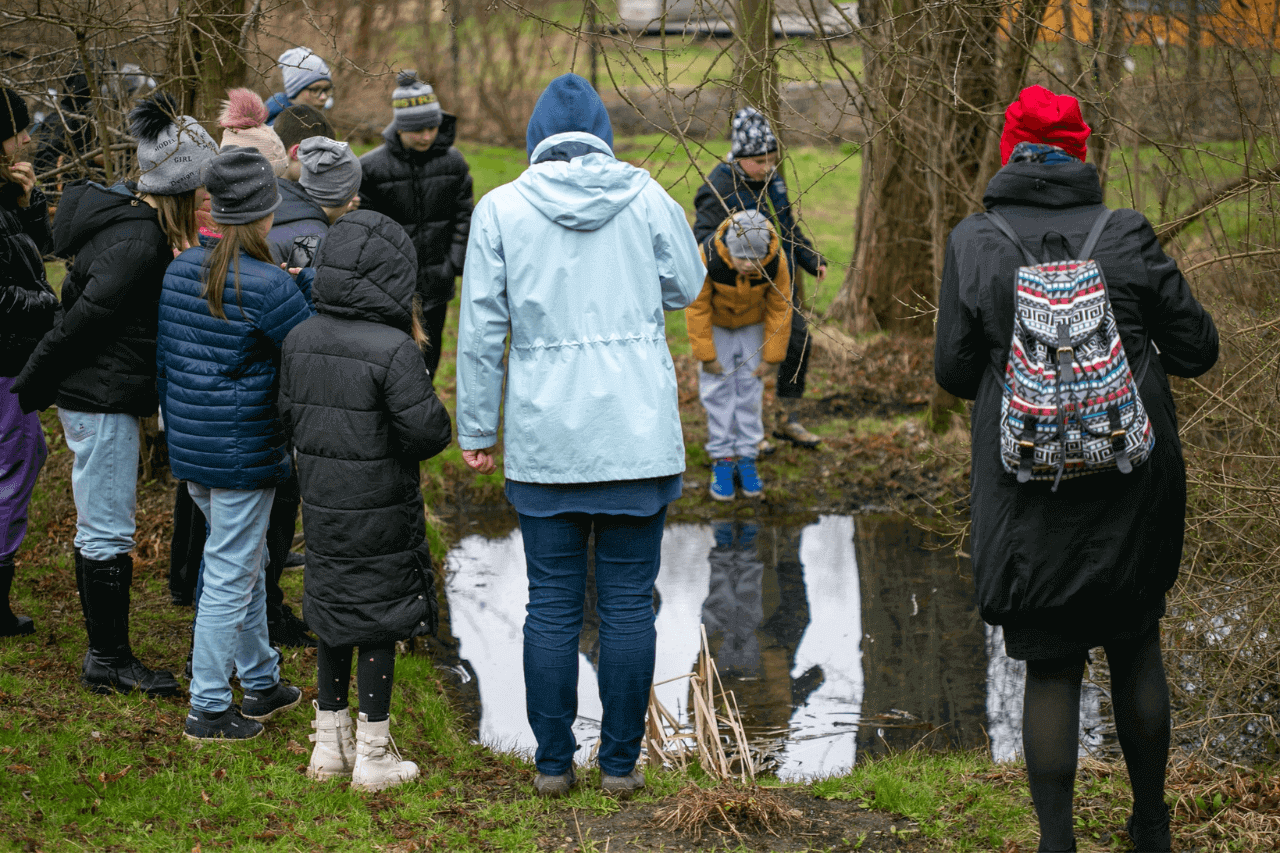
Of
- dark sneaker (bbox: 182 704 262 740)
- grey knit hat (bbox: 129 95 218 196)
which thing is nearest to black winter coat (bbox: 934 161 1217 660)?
dark sneaker (bbox: 182 704 262 740)

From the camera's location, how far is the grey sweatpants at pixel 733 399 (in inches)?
273

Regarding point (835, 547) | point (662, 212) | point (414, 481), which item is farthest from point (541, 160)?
point (835, 547)

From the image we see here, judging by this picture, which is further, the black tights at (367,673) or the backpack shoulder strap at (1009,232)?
the black tights at (367,673)

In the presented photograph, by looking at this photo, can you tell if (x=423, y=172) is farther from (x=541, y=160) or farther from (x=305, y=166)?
(x=541, y=160)

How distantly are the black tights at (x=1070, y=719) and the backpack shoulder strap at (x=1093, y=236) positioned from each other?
92 centimetres

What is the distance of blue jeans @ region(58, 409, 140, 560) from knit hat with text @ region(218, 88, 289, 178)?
1.10 metres

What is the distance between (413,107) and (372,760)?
13.7 feet

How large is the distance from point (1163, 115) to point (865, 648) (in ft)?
8.53

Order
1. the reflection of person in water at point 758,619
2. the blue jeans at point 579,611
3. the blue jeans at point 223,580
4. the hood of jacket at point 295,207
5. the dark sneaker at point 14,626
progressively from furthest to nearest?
1. the reflection of person in water at point 758,619
2. the dark sneaker at point 14,626
3. the hood of jacket at point 295,207
4. the blue jeans at point 223,580
5. the blue jeans at point 579,611

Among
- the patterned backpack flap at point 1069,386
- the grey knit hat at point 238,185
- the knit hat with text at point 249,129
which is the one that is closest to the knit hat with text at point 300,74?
the knit hat with text at point 249,129

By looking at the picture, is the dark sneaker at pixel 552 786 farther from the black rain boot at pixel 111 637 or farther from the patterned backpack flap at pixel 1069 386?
the patterned backpack flap at pixel 1069 386

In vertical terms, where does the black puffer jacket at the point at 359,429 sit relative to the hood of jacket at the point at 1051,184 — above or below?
below

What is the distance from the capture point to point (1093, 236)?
2.78 meters

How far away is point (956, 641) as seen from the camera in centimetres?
521
